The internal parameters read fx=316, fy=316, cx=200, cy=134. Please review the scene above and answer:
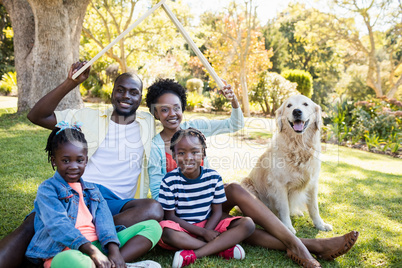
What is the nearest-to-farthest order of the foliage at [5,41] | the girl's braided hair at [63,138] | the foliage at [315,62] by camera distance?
the girl's braided hair at [63,138] < the foliage at [5,41] < the foliage at [315,62]

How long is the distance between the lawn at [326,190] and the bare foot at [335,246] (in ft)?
0.25

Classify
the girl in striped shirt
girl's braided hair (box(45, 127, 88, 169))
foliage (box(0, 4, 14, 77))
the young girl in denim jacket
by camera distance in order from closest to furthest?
the young girl in denim jacket, girl's braided hair (box(45, 127, 88, 169)), the girl in striped shirt, foliage (box(0, 4, 14, 77))

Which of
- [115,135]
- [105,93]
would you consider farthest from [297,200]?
[105,93]

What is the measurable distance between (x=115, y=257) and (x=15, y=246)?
0.72 meters

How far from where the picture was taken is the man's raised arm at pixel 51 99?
2748 millimetres

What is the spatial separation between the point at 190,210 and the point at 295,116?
1.65 metres

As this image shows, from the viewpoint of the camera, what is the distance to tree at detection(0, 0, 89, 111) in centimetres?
759

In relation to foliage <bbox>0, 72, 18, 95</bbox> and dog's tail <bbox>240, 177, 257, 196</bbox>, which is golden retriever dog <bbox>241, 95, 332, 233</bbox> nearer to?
dog's tail <bbox>240, 177, 257, 196</bbox>

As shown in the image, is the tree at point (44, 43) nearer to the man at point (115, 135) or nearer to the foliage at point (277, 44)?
the man at point (115, 135)

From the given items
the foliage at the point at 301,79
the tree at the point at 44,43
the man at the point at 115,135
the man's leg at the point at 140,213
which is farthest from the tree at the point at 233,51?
the man's leg at the point at 140,213

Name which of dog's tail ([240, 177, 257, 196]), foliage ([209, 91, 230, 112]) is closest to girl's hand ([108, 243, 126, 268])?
dog's tail ([240, 177, 257, 196])

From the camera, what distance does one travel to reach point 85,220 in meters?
2.31

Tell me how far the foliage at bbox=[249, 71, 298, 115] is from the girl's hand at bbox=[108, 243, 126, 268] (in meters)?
12.9

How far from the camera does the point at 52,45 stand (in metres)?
7.72
